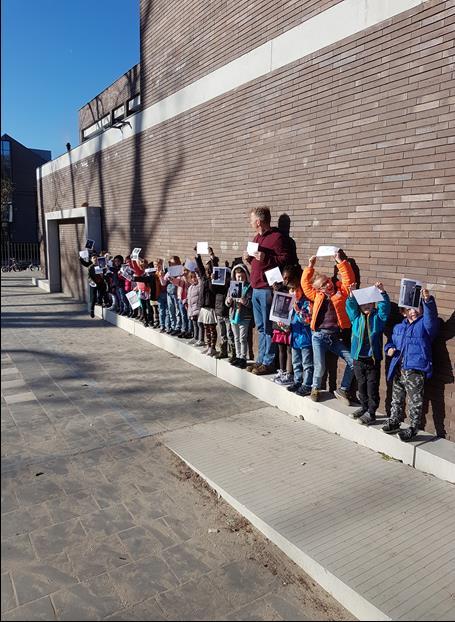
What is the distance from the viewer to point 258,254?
20.9 ft

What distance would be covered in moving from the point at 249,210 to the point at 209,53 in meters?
3.23

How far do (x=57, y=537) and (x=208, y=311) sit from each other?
15.4ft

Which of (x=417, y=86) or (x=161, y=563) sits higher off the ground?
(x=417, y=86)

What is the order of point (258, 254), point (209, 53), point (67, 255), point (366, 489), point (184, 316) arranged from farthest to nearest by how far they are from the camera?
point (67, 255)
point (184, 316)
point (209, 53)
point (258, 254)
point (366, 489)

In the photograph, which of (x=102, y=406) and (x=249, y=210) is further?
(x=249, y=210)

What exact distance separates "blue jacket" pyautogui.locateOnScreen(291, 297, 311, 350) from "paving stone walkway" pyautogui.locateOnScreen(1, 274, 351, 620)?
1007 mm

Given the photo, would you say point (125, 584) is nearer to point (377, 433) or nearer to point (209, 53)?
point (377, 433)

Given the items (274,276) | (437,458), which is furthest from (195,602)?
(274,276)

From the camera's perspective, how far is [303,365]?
226 inches

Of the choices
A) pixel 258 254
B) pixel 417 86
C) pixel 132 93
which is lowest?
pixel 258 254

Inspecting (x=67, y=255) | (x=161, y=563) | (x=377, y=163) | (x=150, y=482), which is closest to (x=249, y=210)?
Answer: (x=377, y=163)

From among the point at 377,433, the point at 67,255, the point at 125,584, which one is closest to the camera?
the point at 125,584

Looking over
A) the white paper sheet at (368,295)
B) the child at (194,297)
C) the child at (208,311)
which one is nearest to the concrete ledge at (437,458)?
the white paper sheet at (368,295)

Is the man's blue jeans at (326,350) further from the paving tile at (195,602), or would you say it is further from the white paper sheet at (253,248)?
the paving tile at (195,602)
